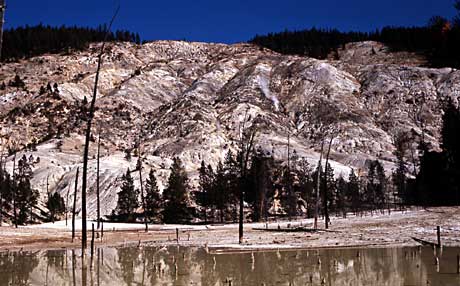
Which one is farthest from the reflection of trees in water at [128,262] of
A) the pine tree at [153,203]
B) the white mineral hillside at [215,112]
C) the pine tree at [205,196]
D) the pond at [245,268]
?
the white mineral hillside at [215,112]

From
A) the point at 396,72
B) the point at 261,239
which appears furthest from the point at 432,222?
the point at 396,72

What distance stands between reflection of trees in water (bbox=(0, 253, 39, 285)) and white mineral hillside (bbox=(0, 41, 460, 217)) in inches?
1987

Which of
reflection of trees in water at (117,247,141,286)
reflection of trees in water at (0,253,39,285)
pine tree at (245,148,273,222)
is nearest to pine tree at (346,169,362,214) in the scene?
pine tree at (245,148,273,222)

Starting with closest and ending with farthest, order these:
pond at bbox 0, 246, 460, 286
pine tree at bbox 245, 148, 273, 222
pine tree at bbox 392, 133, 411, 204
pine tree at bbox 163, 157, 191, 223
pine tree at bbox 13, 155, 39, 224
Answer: pond at bbox 0, 246, 460, 286, pine tree at bbox 13, 155, 39, 224, pine tree at bbox 245, 148, 273, 222, pine tree at bbox 163, 157, 191, 223, pine tree at bbox 392, 133, 411, 204

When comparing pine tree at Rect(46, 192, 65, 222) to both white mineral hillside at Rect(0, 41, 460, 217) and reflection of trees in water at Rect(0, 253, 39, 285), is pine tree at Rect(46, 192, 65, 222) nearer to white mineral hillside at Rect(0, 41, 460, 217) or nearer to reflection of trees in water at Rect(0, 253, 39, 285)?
white mineral hillside at Rect(0, 41, 460, 217)

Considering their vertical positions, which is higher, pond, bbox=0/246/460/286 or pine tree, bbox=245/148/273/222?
pine tree, bbox=245/148/273/222

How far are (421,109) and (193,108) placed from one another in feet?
179

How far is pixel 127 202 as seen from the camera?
7812cm

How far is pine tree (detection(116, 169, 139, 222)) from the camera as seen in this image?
77.4m

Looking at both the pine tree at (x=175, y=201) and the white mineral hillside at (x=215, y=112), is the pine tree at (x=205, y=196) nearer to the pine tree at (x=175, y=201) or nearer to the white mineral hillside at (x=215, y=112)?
the pine tree at (x=175, y=201)

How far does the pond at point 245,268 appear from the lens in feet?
64.4

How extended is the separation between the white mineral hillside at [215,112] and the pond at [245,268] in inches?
2215

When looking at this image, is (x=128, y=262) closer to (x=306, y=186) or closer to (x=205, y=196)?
(x=205, y=196)

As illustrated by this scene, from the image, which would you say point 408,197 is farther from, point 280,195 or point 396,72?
point 396,72
